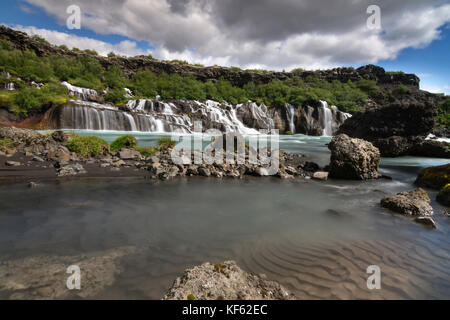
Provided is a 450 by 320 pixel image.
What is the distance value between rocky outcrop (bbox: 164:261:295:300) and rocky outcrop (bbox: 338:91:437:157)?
72.9 ft

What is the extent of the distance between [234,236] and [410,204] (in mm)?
5229

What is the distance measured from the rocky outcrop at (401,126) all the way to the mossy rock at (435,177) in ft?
37.6

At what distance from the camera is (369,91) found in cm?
7444

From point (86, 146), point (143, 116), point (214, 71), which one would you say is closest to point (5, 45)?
point (143, 116)

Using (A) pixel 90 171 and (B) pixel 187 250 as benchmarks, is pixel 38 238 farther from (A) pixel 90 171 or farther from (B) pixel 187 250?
(A) pixel 90 171

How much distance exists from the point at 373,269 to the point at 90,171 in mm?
10158

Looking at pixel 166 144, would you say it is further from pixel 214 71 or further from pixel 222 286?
pixel 214 71

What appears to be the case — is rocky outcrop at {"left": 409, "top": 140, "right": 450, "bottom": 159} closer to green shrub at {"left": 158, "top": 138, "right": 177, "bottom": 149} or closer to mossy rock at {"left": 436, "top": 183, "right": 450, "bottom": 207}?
mossy rock at {"left": 436, "top": 183, "right": 450, "bottom": 207}

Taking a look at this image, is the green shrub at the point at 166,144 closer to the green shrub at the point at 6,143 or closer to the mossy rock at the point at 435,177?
the green shrub at the point at 6,143

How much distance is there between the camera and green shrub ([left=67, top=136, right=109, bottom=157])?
1152 centimetres

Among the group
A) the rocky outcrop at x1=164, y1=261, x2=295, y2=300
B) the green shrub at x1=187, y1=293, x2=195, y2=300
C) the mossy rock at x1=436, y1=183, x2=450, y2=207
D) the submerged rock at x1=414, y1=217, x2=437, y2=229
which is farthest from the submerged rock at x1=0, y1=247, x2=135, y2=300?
the mossy rock at x1=436, y1=183, x2=450, y2=207

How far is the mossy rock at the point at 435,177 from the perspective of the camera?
28.7 ft

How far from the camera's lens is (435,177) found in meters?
9.15

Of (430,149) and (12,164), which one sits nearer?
(12,164)
